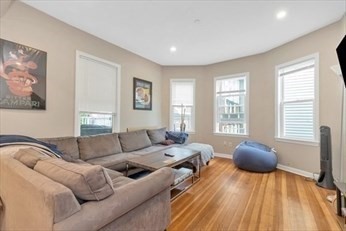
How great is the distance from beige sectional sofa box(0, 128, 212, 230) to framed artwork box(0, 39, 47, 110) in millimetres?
961

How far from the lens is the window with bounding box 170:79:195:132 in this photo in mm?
5910

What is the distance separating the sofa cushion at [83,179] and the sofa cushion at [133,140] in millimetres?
2483

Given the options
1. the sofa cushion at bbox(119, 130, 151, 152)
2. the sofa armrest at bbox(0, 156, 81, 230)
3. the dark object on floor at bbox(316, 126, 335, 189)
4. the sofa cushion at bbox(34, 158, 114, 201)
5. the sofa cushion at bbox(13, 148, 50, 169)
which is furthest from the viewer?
the sofa cushion at bbox(119, 130, 151, 152)

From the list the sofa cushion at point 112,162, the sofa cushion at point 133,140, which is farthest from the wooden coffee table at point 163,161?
the sofa cushion at point 133,140

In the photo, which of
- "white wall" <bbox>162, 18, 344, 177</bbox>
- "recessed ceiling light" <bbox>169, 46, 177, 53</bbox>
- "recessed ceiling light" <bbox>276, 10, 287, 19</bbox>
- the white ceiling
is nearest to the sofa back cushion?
the white ceiling

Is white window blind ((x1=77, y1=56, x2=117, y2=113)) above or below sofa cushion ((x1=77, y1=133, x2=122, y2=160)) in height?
above

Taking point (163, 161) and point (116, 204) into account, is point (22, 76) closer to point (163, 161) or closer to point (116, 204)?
point (163, 161)

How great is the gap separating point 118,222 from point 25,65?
2676 millimetres

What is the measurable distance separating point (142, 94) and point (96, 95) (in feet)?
4.64

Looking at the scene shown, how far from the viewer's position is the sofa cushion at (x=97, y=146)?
309 cm

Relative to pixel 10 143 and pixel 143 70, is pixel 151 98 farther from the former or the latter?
pixel 10 143

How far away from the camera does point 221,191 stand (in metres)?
2.97

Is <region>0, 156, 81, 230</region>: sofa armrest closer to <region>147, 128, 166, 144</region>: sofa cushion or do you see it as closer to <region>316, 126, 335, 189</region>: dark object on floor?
<region>147, 128, 166, 144</region>: sofa cushion

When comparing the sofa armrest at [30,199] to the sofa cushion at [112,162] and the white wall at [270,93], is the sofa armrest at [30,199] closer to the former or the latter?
the sofa cushion at [112,162]
